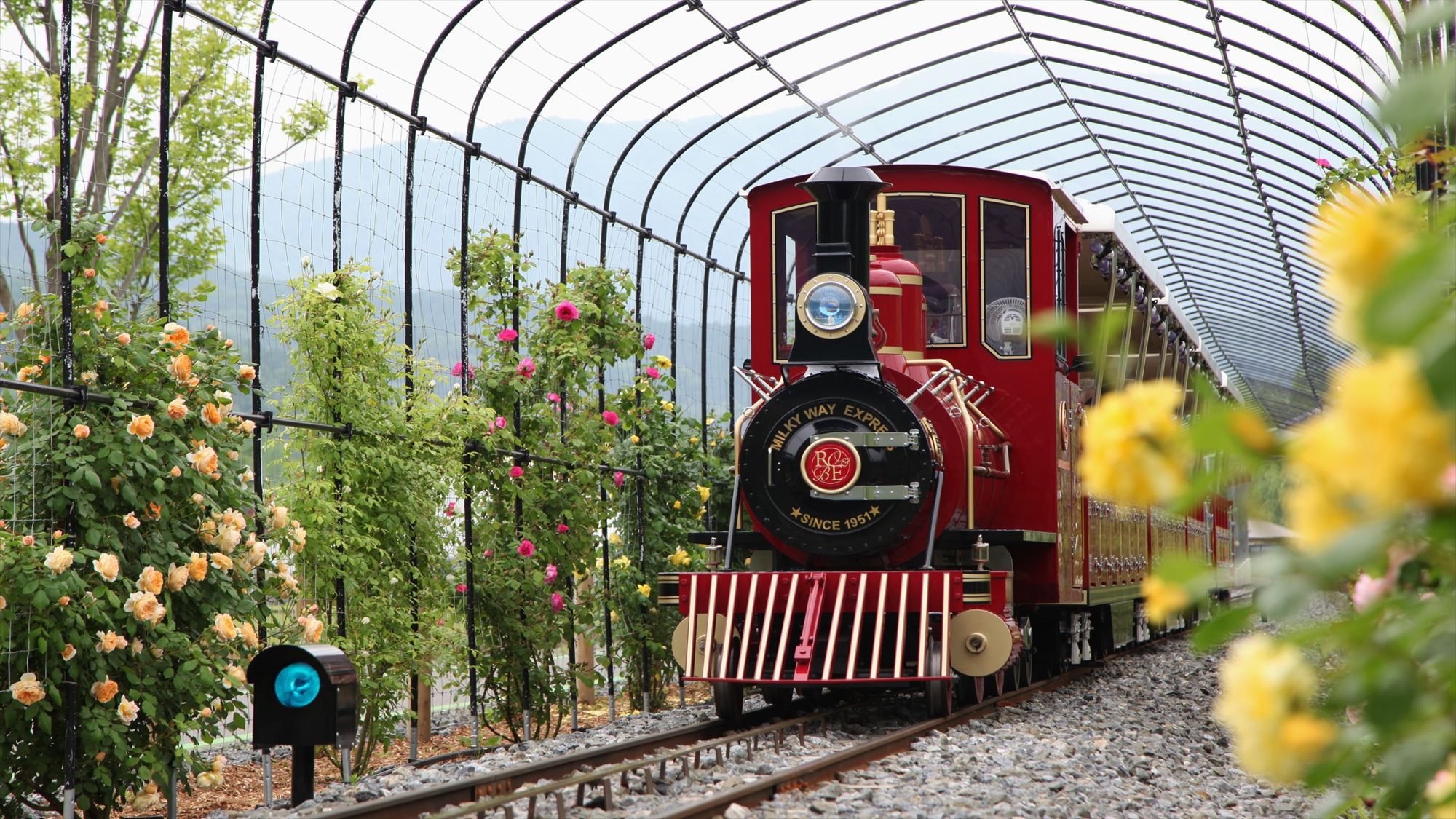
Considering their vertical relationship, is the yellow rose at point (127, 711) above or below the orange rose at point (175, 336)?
below

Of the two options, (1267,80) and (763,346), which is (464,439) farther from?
(1267,80)

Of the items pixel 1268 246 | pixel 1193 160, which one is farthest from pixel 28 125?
pixel 1268 246

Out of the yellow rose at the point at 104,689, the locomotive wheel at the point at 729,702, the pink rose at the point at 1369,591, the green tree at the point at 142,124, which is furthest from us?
the green tree at the point at 142,124

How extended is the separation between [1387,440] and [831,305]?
811cm

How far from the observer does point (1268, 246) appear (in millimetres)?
21453

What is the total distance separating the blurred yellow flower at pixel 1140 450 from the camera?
154 cm

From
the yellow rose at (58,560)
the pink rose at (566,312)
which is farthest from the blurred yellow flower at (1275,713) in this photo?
the pink rose at (566,312)

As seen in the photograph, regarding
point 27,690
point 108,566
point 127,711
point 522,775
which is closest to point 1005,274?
point 522,775

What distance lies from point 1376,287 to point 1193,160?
17.6m

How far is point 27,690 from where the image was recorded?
5668 mm

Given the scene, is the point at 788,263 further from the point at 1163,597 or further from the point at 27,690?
the point at 1163,597

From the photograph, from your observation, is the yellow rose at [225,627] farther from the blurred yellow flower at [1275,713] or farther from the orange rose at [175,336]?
the blurred yellow flower at [1275,713]

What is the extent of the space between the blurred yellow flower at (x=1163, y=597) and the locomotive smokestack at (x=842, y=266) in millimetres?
7609

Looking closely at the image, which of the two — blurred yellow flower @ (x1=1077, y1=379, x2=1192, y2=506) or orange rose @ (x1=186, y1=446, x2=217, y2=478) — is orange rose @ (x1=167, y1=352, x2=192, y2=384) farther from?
blurred yellow flower @ (x1=1077, y1=379, x2=1192, y2=506)
